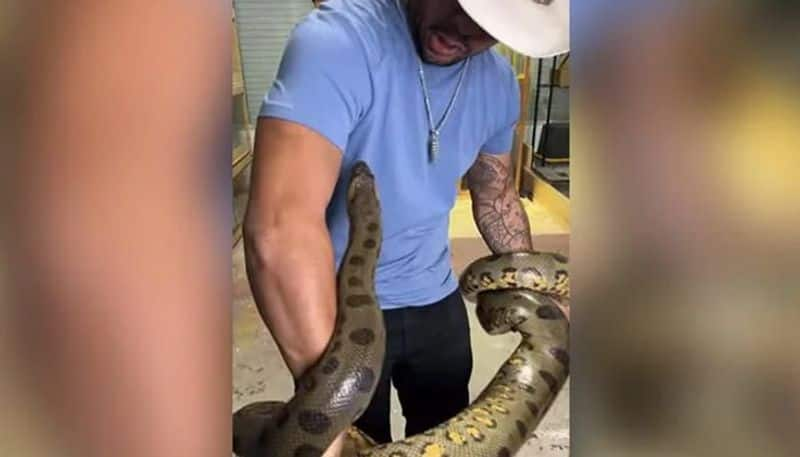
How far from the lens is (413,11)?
435mm

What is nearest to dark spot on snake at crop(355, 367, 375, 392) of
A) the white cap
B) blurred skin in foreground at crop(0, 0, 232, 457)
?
blurred skin in foreground at crop(0, 0, 232, 457)

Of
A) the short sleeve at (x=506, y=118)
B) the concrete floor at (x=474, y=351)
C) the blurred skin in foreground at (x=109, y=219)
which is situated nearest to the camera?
the blurred skin in foreground at (x=109, y=219)

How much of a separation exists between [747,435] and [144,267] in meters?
0.33

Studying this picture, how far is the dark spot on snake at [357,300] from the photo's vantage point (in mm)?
410

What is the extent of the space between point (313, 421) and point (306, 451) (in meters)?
0.02

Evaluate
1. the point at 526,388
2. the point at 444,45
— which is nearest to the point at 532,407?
the point at 526,388

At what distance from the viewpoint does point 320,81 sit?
39 centimetres

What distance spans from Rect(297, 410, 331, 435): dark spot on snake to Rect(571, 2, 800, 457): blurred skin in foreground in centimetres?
14

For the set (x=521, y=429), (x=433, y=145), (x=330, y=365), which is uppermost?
(x=433, y=145)

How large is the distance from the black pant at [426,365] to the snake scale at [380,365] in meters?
0.02

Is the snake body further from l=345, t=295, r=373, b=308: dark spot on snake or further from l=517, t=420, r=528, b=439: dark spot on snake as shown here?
l=517, t=420, r=528, b=439: dark spot on snake

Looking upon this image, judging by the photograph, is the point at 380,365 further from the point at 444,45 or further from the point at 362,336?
the point at 444,45

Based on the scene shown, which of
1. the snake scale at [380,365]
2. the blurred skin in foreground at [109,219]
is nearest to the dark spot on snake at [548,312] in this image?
the snake scale at [380,365]

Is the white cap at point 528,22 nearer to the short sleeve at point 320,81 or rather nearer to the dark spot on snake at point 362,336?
the short sleeve at point 320,81
